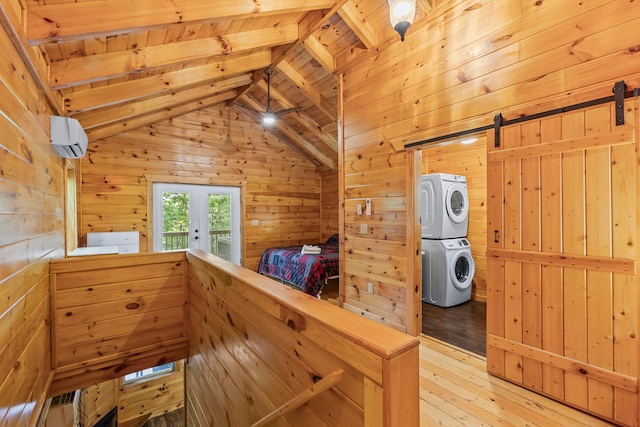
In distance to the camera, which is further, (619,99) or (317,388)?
(619,99)

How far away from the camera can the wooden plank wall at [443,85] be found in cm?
172

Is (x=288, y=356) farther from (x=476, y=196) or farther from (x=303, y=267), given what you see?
(x=476, y=196)

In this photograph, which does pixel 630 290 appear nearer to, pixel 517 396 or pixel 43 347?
pixel 517 396

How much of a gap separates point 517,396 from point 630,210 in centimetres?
132

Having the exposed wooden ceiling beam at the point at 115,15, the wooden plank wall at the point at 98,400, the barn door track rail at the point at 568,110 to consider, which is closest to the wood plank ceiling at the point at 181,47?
the exposed wooden ceiling beam at the point at 115,15

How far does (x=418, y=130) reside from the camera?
8.69 feet

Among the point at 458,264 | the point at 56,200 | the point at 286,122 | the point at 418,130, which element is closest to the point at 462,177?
the point at 458,264

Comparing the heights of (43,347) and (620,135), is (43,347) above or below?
below

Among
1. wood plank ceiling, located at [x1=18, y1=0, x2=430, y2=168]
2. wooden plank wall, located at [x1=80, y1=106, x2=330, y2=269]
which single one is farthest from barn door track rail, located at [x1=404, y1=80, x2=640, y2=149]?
wooden plank wall, located at [x1=80, y1=106, x2=330, y2=269]

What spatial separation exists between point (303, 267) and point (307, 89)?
262cm

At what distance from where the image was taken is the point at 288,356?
1.27m

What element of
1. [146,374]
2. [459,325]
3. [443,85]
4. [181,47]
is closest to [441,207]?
[459,325]

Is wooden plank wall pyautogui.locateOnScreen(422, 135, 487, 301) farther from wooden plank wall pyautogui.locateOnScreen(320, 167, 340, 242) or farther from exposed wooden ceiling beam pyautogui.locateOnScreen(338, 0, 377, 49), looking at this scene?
wooden plank wall pyautogui.locateOnScreen(320, 167, 340, 242)

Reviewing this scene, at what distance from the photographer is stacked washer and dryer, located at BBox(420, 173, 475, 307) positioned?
12.0 ft
